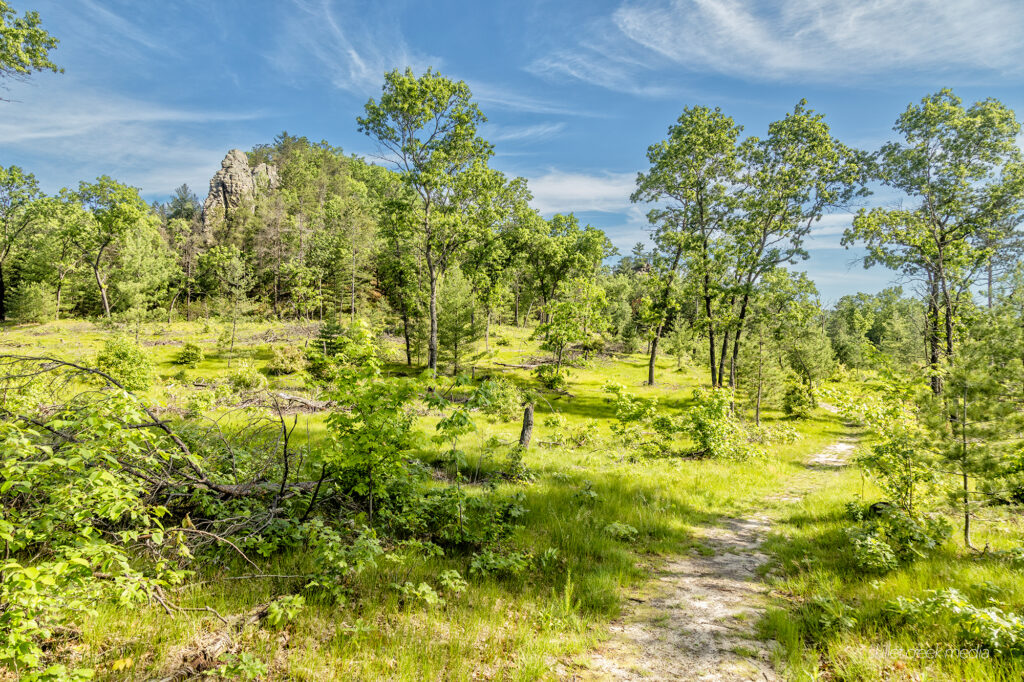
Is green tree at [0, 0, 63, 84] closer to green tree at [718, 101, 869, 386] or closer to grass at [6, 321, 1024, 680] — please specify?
grass at [6, 321, 1024, 680]

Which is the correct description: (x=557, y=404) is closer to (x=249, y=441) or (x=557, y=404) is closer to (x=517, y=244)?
(x=249, y=441)

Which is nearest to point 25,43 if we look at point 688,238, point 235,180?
point 688,238

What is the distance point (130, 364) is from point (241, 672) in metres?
14.4

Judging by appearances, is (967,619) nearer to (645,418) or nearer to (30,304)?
(645,418)

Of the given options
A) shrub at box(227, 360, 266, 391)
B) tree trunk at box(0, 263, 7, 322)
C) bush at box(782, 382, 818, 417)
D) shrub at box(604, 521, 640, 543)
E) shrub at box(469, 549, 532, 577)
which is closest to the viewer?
shrub at box(469, 549, 532, 577)

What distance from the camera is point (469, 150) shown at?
24.2 m

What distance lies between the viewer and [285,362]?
27.1 m

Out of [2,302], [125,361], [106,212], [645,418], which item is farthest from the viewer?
[2,302]

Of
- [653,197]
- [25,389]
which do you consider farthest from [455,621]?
[653,197]

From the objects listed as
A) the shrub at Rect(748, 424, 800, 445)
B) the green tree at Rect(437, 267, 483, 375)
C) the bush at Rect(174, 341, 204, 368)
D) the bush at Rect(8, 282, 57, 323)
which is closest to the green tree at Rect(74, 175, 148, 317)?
the bush at Rect(8, 282, 57, 323)

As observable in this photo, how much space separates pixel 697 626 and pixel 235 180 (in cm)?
11182

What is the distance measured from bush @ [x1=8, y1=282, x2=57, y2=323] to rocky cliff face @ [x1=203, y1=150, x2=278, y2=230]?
43.9 m

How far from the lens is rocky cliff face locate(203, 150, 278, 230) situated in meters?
84.1

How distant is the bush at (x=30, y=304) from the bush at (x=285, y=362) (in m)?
37.0
